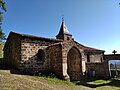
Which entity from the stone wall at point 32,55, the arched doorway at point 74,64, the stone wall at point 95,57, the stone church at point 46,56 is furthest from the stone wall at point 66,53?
the stone wall at point 95,57

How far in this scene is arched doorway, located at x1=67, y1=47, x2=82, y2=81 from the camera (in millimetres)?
19805

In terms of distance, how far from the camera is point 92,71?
2256 centimetres

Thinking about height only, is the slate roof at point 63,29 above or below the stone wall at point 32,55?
above

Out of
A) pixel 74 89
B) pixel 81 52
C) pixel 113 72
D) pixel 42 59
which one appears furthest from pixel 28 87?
pixel 113 72

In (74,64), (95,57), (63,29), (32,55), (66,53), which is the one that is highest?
(63,29)

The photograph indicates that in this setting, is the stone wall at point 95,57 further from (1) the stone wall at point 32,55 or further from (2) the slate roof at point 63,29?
(1) the stone wall at point 32,55

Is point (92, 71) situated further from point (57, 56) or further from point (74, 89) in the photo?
point (74, 89)

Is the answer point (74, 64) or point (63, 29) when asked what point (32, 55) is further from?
point (63, 29)

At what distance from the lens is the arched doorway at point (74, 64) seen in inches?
780

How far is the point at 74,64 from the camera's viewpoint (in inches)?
806

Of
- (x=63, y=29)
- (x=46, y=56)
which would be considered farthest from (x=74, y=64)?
(x=63, y=29)

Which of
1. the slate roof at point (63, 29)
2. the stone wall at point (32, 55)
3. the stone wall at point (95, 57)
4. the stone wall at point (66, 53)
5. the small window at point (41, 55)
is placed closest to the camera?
the stone wall at point (32, 55)

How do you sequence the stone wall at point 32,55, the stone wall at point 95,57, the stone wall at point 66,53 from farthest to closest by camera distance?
the stone wall at point 95,57
the stone wall at point 66,53
the stone wall at point 32,55

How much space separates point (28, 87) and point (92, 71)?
14.5m
